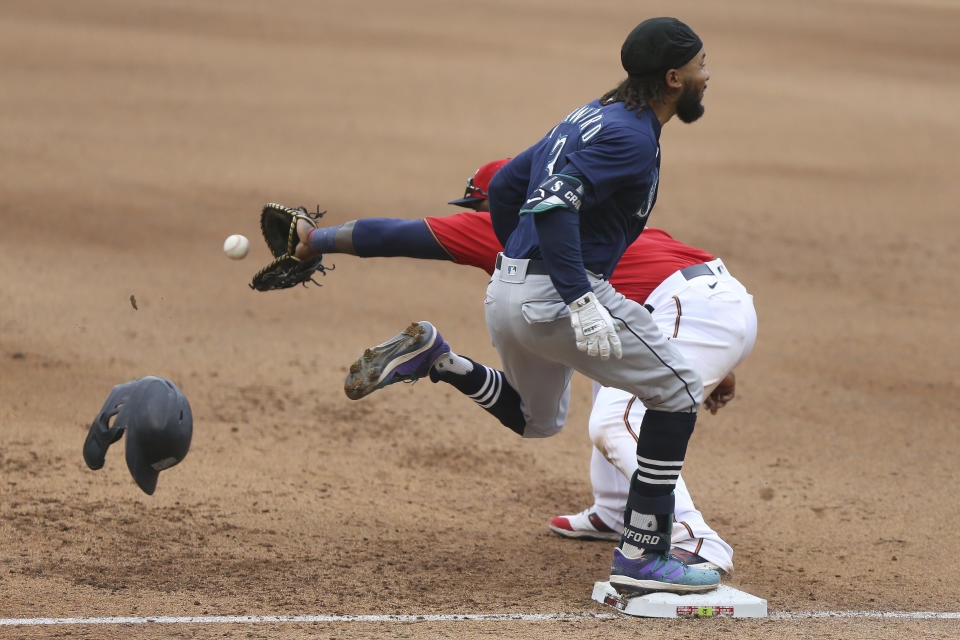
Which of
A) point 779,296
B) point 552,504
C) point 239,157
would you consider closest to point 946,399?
point 779,296

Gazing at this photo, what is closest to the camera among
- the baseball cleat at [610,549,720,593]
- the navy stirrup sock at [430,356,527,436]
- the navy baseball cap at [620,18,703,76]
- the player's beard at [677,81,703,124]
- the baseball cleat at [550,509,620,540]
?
the navy baseball cap at [620,18,703,76]

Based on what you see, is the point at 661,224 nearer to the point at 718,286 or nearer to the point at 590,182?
the point at 718,286

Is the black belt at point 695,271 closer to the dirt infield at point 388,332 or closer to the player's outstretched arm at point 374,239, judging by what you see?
the player's outstretched arm at point 374,239

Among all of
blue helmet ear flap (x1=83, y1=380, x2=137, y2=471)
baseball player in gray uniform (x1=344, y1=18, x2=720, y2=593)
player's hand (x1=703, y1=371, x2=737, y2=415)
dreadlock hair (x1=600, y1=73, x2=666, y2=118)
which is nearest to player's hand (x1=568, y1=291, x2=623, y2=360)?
baseball player in gray uniform (x1=344, y1=18, x2=720, y2=593)

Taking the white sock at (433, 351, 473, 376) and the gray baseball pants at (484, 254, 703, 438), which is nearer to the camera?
the gray baseball pants at (484, 254, 703, 438)

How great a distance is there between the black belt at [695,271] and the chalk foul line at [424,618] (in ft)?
4.68

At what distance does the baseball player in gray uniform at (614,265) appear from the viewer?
4016 millimetres

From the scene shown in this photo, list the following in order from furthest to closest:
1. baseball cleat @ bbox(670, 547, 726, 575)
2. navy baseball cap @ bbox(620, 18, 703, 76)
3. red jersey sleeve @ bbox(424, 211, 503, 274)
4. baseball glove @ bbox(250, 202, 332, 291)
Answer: baseball glove @ bbox(250, 202, 332, 291)
red jersey sleeve @ bbox(424, 211, 503, 274)
baseball cleat @ bbox(670, 547, 726, 575)
navy baseball cap @ bbox(620, 18, 703, 76)

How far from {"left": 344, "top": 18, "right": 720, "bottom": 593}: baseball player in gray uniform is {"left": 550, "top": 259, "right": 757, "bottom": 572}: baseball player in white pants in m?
0.31

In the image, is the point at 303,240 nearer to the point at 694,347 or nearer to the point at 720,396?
the point at 694,347

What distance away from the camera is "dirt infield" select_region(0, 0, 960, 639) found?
5.00m

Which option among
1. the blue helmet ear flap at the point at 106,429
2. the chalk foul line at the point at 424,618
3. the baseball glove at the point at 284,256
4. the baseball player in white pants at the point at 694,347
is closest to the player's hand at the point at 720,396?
the baseball player in white pants at the point at 694,347

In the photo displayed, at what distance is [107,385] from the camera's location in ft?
25.4

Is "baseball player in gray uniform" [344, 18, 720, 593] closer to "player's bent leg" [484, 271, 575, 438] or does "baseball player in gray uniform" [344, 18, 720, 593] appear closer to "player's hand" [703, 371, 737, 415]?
"player's bent leg" [484, 271, 575, 438]
